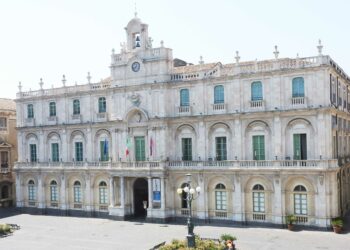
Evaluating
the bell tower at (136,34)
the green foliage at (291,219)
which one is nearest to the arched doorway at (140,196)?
the bell tower at (136,34)

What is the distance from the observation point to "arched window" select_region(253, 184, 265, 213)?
144ft

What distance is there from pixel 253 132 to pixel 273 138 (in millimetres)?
2076

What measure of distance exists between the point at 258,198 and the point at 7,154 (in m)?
36.7

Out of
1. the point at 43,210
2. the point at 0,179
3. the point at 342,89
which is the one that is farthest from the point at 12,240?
the point at 342,89

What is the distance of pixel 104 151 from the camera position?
5156cm

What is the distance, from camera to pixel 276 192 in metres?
42.7

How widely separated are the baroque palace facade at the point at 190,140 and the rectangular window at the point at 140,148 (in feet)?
0.35

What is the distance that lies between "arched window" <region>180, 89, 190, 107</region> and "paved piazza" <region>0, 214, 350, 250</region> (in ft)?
39.9

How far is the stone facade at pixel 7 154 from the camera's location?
63031mm

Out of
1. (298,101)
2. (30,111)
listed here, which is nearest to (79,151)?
(30,111)

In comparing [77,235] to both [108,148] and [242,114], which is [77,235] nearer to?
[108,148]

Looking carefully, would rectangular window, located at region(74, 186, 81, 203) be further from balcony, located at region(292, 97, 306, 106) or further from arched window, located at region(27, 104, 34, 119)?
balcony, located at region(292, 97, 306, 106)

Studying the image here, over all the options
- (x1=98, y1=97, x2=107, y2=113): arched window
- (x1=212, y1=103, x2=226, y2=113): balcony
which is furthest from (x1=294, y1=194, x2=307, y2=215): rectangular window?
(x1=98, y1=97, x2=107, y2=113): arched window

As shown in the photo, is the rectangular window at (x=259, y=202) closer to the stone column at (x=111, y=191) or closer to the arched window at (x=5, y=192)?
the stone column at (x=111, y=191)
